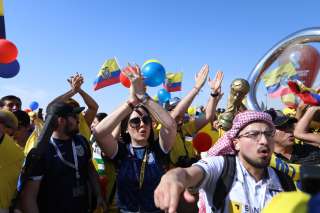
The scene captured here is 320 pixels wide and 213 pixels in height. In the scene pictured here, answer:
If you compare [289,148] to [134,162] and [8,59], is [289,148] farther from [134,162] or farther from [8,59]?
[8,59]

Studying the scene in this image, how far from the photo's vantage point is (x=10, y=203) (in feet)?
8.93

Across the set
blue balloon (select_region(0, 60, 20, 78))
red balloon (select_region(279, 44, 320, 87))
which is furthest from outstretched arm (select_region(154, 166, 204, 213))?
red balloon (select_region(279, 44, 320, 87))

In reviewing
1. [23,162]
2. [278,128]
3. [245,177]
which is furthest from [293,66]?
[23,162]

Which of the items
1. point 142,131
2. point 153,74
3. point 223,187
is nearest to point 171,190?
point 223,187

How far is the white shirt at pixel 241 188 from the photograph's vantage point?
2002mm

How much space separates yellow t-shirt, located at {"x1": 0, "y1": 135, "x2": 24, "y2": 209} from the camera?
8.86 ft

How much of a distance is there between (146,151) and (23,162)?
110 cm

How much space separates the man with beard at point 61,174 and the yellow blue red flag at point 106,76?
5121mm

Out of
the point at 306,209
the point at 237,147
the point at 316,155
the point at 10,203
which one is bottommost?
the point at 10,203

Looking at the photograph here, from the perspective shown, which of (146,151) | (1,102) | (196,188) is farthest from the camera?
(1,102)

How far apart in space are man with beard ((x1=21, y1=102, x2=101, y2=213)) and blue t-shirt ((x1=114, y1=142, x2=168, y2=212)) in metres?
0.35

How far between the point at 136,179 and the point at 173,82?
9.29 m

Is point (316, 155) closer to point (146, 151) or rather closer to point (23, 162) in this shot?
point (146, 151)

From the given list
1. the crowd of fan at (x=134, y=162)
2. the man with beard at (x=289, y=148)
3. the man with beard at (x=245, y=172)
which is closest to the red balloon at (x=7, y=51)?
the crowd of fan at (x=134, y=162)
